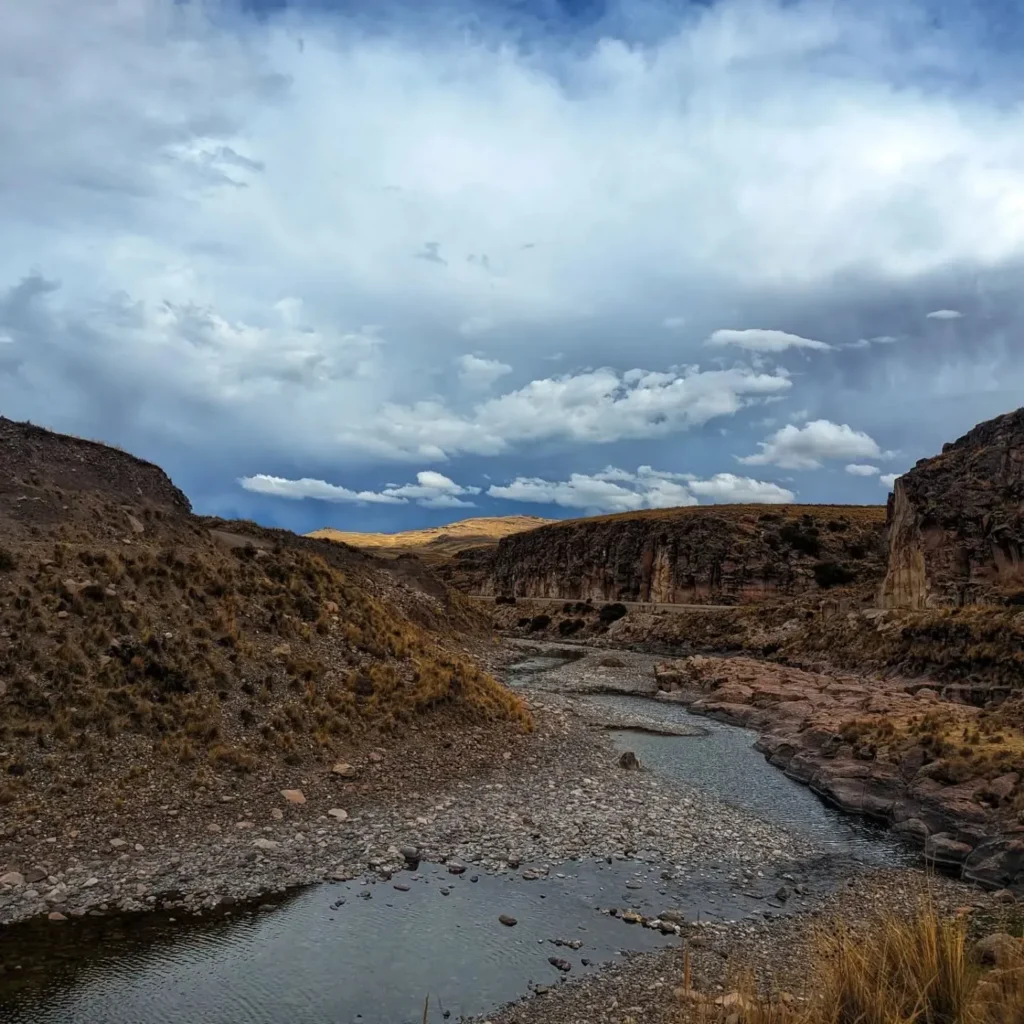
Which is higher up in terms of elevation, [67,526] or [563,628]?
[67,526]

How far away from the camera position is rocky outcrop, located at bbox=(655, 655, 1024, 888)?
18.9 m

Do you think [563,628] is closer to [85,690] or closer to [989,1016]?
[85,690]

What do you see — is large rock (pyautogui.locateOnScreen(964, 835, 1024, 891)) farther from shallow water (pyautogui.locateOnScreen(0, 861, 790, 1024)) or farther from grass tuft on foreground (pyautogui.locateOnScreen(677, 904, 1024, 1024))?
grass tuft on foreground (pyautogui.locateOnScreen(677, 904, 1024, 1024))

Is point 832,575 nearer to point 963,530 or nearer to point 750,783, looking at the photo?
point 963,530

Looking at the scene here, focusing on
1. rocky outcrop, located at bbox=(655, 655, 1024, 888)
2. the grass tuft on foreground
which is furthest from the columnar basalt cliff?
the grass tuft on foreground

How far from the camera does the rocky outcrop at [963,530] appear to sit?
57.8m

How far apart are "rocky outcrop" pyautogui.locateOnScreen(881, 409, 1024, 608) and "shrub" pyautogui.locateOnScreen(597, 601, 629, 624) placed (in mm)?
37978

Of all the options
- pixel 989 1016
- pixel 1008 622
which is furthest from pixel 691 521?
pixel 989 1016

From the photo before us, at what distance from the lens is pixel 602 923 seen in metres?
14.3

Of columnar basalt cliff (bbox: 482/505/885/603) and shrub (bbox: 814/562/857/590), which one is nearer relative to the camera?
shrub (bbox: 814/562/857/590)

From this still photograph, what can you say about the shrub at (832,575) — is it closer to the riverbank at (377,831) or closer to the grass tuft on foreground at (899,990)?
the riverbank at (377,831)

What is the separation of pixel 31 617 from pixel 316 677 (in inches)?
343

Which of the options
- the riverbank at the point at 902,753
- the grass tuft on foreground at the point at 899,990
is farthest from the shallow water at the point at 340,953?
the riverbank at the point at 902,753

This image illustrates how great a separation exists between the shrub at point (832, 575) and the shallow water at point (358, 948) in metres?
87.5
